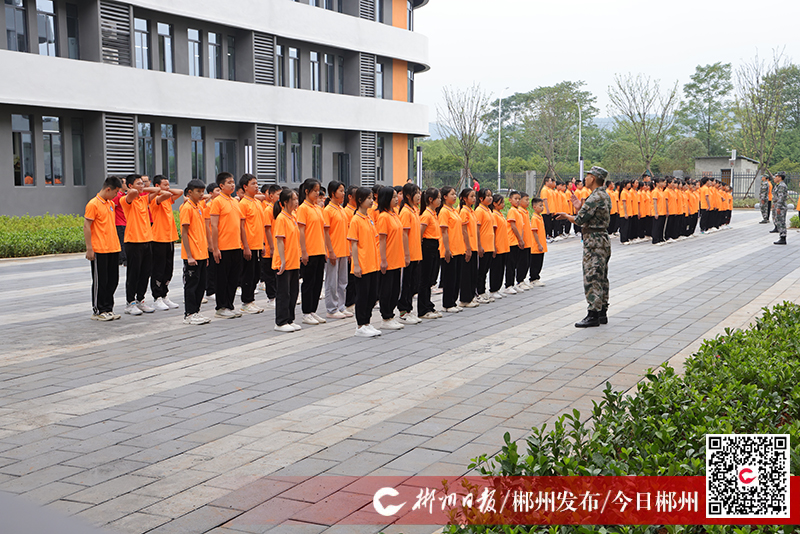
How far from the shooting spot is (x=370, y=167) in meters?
33.6

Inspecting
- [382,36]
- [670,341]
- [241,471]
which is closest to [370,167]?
[382,36]

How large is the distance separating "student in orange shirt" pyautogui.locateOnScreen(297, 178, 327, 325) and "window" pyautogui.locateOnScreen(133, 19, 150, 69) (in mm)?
17457

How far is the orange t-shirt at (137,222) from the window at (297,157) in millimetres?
21137

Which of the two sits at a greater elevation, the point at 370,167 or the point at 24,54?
the point at 24,54

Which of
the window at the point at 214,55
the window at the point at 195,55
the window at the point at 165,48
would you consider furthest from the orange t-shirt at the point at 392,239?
the window at the point at 214,55

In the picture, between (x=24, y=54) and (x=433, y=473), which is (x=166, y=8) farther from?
(x=433, y=473)

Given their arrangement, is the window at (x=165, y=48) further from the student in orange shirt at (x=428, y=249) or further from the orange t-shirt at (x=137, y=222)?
the student in orange shirt at (x=428, y=249)

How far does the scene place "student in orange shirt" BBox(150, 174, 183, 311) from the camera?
10.3 meters

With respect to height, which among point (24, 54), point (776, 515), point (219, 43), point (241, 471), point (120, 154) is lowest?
point (241, 471)

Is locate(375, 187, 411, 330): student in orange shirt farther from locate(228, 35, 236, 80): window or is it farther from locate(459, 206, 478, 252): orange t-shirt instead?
locate(228, 35, 236, 80): window

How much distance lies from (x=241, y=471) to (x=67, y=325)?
5806 millimetres

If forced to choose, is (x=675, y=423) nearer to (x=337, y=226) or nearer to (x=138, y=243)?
(x=337, y=226)

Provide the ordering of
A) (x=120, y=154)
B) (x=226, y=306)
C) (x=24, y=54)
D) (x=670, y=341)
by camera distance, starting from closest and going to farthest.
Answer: (x=670, y=341), (x=226, y=306), (x=24, y=54), (x=120, y=154)

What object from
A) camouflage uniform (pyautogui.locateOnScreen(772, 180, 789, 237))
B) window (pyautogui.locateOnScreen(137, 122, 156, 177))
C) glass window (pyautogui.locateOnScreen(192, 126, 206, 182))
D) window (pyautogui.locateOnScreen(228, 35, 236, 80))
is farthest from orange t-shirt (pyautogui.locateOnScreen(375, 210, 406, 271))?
window (pyautogui.locateOnScreen(228, 35, 236, 80))
